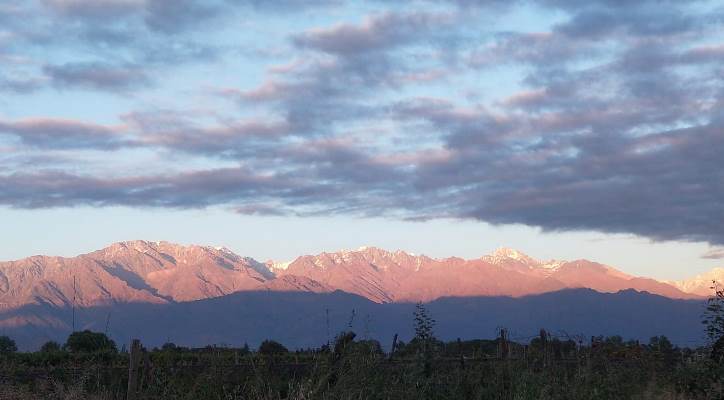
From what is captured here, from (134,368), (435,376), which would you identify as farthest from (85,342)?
(435,376)

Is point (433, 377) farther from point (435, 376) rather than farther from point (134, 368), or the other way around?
point (134, 368)

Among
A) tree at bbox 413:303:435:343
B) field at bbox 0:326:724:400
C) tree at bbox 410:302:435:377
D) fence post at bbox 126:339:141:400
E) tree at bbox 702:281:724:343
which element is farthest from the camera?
fence post at bbox 126:339:141:400

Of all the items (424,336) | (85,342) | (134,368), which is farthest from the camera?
(85,342)

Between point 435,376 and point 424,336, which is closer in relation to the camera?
point 435,376

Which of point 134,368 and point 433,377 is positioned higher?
point 134,368

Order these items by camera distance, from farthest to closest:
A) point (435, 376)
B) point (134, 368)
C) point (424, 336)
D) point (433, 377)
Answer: point (134, 368), point (424, 336), point (435, 376), point (433, 377)

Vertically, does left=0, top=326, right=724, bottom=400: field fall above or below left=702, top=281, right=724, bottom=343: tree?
below

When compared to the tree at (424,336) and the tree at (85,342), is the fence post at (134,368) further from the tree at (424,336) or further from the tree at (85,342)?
the tree at (85,342)

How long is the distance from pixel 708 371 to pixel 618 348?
4.91 meters

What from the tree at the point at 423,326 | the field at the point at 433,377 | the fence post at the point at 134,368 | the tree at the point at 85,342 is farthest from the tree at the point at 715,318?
the tree at the point at 85,342

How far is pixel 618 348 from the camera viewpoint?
2009 centimetres

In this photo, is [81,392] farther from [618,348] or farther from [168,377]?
[618,348]

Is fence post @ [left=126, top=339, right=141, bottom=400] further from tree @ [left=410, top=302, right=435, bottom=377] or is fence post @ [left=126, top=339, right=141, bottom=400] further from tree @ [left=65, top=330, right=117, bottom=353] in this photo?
tree @ [left=65, top=330, right=117, bottom=353]

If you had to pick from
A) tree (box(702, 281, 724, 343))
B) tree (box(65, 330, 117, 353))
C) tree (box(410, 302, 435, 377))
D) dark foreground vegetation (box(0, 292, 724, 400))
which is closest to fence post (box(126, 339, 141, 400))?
dark foreground vegetation (box(0, 292, 724, 400))
